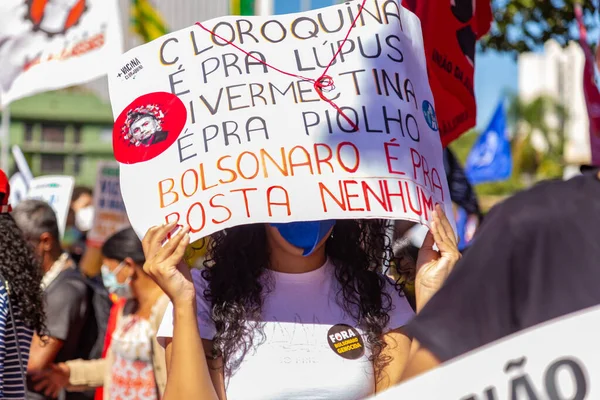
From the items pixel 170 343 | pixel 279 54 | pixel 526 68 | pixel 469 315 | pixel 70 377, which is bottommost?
pixel 70 377

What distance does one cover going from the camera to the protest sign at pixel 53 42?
20.2 feet

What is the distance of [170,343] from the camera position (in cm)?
265

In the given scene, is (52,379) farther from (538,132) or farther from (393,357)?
(538,132)

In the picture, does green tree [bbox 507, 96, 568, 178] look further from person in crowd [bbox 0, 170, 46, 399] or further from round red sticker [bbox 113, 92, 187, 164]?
round red sticker [bbox 113, 92, 187, 164]

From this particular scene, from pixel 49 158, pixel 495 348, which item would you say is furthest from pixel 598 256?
pixel 49 158

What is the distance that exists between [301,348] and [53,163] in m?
37.0

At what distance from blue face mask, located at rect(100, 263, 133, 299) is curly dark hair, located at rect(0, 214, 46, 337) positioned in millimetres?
1292

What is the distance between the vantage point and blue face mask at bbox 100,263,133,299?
5.00 m

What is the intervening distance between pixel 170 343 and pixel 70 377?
217 centimetres

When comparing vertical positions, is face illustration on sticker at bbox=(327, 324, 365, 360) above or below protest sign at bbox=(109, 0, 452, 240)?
below

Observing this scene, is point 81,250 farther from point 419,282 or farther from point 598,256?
point 598,256

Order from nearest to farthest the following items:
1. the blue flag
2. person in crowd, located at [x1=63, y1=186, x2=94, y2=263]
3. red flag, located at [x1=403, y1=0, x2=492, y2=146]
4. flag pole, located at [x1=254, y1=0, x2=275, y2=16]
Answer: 1. red flag, located at [x1=403, y1=0, x2=492, y2=146]
2. person in crowd, located at [x1=63, y1=186, x2=94, y2=263]
3. the blue flag
4. flag pole, located at [x1=254, y1=0, x2=275, y2=16]

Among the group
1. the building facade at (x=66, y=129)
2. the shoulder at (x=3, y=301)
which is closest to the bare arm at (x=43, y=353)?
the shoulder at (x=3, y=301)

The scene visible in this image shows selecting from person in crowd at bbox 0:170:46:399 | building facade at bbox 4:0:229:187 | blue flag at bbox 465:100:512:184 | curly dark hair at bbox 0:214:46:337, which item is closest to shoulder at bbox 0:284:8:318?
person in crowd at bbox 0:170:46:399
